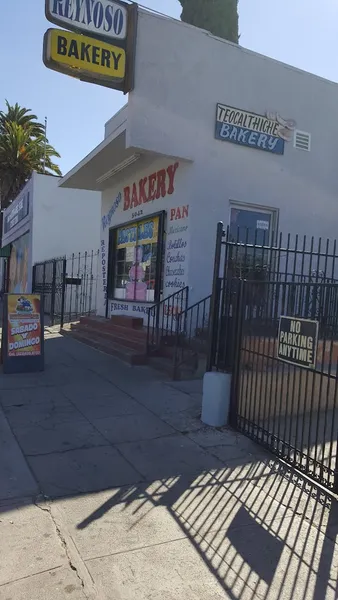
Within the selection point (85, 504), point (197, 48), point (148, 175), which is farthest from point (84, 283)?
point (85, 504)

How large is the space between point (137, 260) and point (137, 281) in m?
0.53

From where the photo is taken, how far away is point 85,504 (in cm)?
373

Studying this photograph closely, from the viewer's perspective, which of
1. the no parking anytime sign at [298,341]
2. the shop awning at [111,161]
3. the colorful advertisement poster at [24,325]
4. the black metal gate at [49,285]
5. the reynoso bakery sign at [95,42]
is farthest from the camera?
the black metal gate at [49,285]

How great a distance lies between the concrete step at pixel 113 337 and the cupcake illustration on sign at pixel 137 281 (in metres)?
1.09

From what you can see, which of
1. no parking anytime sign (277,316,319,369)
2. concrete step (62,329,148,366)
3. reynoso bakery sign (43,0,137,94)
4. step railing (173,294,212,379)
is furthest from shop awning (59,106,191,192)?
no parking anytime sign (277,316,319,369)

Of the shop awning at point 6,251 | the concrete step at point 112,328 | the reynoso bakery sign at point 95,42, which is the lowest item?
the concrete step at point 112,328

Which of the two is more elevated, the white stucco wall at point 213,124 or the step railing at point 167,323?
the white stucco wall at point 213,124

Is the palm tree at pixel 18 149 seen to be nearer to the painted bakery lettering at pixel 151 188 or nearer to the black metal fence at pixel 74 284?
the black metal fence at pixel 74 284

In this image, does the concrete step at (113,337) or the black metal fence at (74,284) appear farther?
the black metal fence at (74,284)

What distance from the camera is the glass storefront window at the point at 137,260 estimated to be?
10.7m

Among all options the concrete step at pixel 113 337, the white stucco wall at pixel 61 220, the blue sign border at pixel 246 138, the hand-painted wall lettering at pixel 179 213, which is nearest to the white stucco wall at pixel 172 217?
the hand-painted wall lettering at pixel 179 213

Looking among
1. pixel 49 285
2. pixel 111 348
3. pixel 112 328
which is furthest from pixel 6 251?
pixel 111 348

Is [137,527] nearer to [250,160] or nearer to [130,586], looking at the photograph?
[130,586]

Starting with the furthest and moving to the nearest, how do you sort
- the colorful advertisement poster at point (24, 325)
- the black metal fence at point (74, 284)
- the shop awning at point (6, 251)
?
the shop awning at point (6, 251), the black metal fence at point (74, 284), the colorful advertisement poster at point (24, 325)
